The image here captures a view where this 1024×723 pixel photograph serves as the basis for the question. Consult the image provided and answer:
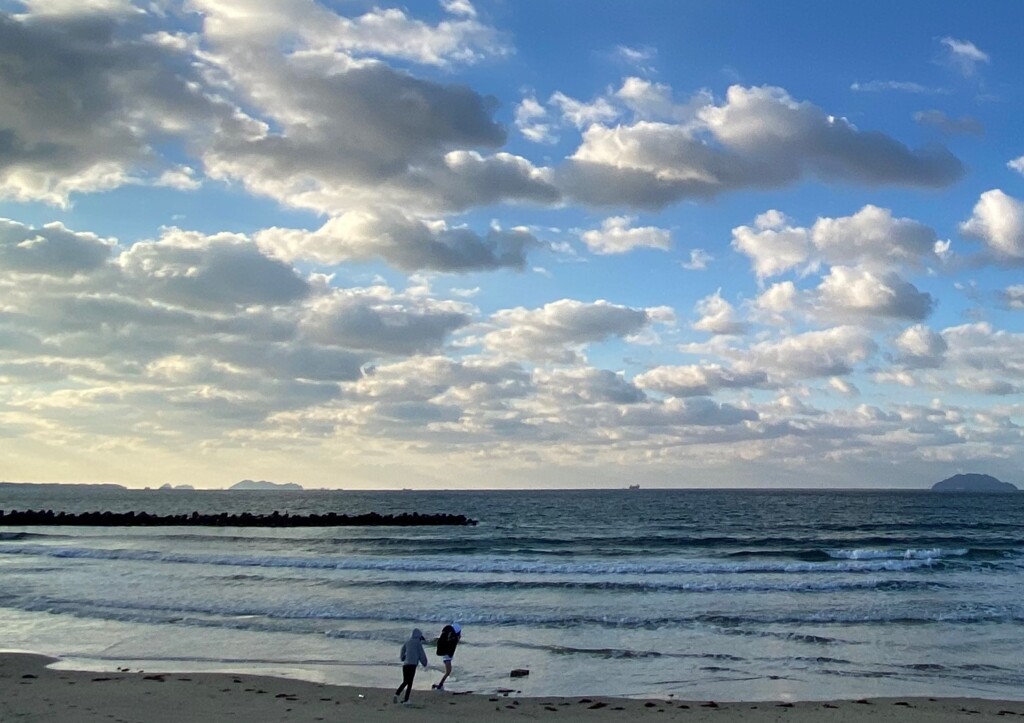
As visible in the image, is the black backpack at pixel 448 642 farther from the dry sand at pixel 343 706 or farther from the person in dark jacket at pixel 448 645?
the dry sand at pixel 343 706

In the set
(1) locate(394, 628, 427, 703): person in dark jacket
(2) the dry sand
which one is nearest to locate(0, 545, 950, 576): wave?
(2) the dry sand

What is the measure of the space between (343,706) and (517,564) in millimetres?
20378

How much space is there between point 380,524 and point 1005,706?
58.5 m

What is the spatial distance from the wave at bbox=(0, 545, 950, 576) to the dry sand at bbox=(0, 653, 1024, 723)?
16.9 metres

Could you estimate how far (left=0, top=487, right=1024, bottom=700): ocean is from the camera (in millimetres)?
15508

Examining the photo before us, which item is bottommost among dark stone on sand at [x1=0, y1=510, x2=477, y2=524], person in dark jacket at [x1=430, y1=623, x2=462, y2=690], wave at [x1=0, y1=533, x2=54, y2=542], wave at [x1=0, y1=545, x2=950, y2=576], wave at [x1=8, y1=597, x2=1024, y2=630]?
dark stone on sand at [x1=0, y1=510, x2=477, y2=524]

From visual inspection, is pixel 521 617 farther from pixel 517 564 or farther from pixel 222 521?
pixel 222 521

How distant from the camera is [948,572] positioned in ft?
101

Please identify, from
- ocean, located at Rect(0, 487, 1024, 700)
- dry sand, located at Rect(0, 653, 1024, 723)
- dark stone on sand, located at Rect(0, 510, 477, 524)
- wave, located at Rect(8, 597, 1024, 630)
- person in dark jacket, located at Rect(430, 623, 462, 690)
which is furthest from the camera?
dark stone on sand, located at Rect(0, 510, 477, 524)

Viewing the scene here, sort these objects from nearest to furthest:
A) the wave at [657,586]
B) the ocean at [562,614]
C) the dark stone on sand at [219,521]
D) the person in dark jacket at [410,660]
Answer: the person in dark jacket at [410,660], the ocean at [562,614], the wave at [657,586], the dark stone on sand at [219,521]

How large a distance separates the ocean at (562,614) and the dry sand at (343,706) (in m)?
0.97

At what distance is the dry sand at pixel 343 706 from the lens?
39.5 feet

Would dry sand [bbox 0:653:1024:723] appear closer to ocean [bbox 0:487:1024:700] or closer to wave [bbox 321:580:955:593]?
ocean [bbox 0:487:1024:700]

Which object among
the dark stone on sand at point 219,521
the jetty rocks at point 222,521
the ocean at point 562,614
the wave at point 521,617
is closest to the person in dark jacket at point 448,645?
the ocean at point 562,614
